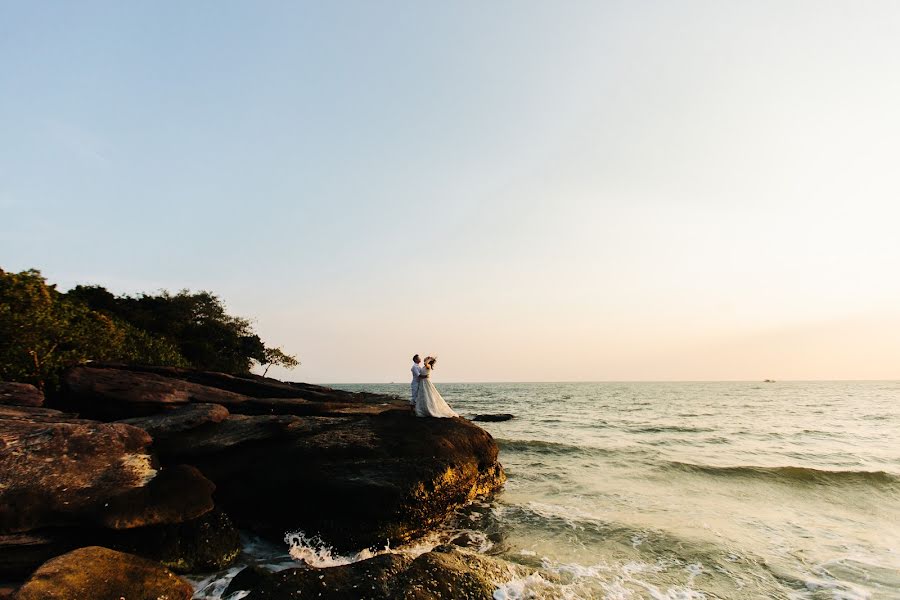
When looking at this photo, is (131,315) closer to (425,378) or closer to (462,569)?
(425,378)

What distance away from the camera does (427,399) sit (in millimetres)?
15273

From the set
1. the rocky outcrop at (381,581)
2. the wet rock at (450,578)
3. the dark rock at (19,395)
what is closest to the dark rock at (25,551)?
the rocky outcrop at (381,581)

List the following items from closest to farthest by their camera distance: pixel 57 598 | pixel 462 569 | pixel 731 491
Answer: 1. pixel 57 598
2. pixel 462 569
3. pixel 731 491

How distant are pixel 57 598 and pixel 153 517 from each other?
102 inches

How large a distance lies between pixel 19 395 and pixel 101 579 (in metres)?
10.6

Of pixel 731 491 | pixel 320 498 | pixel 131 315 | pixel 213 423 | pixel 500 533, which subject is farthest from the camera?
pixel 131 315

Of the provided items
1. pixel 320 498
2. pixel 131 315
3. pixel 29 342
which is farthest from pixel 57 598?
pixel 131 315

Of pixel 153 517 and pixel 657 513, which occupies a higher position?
pixel 153 517

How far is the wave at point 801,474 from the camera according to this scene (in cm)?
1784

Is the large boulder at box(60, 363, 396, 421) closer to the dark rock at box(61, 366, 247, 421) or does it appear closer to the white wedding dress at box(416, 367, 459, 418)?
the dark rock at box(61, 366, 247, 421)

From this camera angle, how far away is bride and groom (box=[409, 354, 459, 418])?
15.2 m

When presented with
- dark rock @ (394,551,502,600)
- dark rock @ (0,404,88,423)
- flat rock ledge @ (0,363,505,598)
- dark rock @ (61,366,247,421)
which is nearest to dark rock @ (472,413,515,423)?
flat rock ledge @ (0,363,505,598)

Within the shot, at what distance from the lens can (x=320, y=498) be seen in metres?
9.91

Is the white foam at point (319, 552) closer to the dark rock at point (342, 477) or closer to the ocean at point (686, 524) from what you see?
the ocean at point (686, 524)
